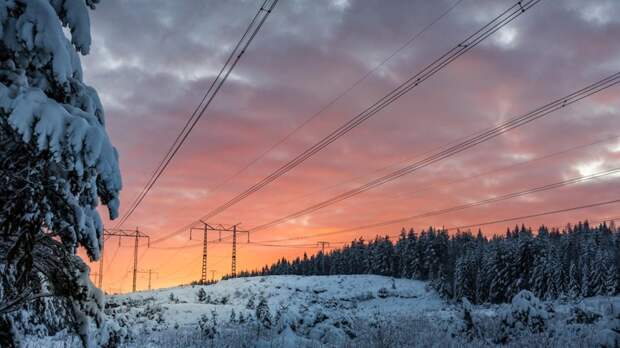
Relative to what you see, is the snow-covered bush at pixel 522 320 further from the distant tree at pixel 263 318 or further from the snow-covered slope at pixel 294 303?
the distant tree at pixel 263 318

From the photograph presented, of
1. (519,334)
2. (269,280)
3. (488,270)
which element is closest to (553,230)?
(488,270)

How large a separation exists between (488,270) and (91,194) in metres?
76.2

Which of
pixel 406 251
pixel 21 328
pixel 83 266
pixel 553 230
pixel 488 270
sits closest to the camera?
pixel 83 266

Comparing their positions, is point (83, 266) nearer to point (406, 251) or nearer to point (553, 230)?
point (406, 251)

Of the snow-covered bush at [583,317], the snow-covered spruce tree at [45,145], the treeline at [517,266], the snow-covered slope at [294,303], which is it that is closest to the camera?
the snow-covered spruce tree at [45,145]

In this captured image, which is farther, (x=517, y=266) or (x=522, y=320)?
(x=517, y=266)

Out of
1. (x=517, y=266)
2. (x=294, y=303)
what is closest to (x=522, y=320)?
(x=294, y=303)

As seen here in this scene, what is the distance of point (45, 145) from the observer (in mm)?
3889

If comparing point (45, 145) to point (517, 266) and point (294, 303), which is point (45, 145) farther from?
point (517, 266)

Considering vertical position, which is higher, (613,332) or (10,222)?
(10,222)

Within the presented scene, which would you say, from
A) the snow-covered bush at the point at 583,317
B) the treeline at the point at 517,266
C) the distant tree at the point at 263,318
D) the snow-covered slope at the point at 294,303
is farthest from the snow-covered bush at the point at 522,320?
the treeline at the point at 517,266

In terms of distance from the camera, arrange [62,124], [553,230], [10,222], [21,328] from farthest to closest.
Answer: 1. [553,230]
2. [21,328]
3. [10,222]
4. [62,124]

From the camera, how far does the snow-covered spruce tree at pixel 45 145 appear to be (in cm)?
395

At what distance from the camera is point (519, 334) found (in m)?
15.1
